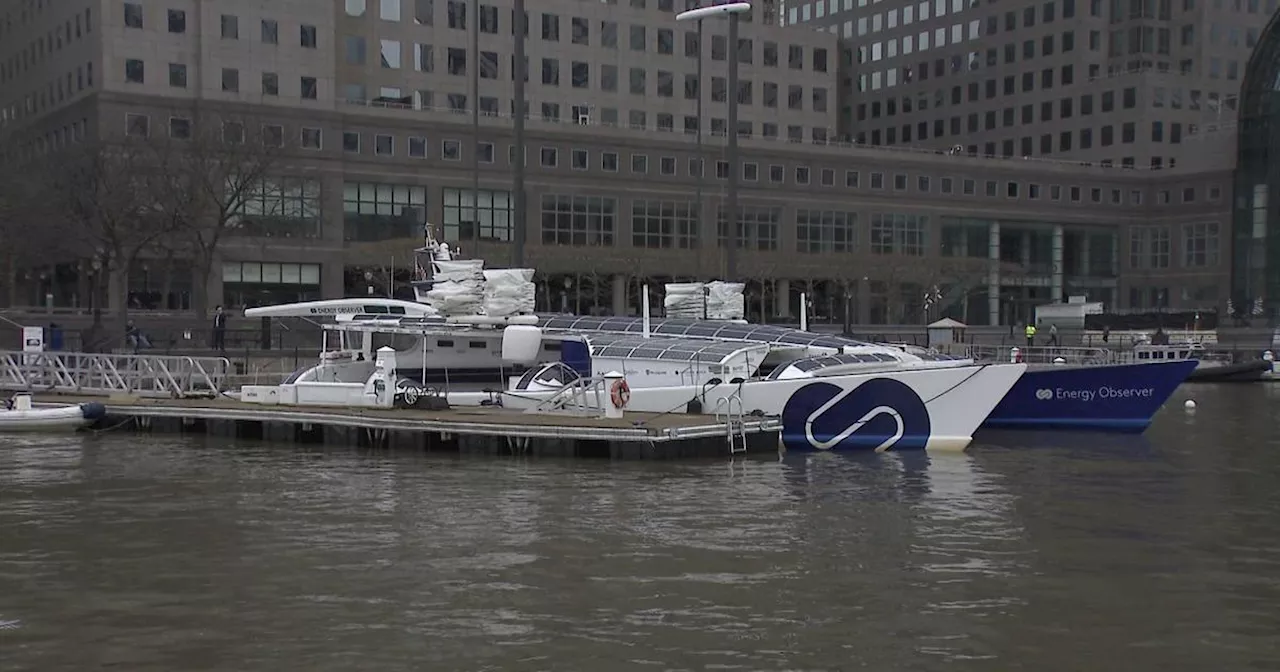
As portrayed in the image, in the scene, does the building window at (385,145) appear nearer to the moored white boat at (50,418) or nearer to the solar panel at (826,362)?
the moored white boat at (50,418)

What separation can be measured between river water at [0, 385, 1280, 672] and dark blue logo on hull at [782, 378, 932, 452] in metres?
1.94

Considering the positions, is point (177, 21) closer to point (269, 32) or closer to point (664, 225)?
point (269, 32)

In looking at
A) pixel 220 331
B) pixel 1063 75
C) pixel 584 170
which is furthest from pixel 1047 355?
pixel 1063 75

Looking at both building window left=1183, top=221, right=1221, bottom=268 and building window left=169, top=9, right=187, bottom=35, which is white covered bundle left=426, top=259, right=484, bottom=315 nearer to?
building window left=169, top=9, right=187, bottom=35

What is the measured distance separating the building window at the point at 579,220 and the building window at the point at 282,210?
52.8 ft

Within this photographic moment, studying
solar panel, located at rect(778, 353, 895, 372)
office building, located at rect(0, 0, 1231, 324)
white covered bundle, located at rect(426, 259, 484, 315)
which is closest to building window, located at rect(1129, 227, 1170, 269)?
office building, located at rect(0, 0, 1231, 324)

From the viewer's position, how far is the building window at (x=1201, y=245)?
355 feet

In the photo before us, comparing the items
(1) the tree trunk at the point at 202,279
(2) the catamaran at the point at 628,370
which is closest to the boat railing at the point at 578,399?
(2) the catamaran at the point at 628,370

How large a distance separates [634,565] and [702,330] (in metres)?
17.4

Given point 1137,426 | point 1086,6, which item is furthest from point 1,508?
point 1086,6

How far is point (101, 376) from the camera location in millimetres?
38688

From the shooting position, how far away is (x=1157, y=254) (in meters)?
112

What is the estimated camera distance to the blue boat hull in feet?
116

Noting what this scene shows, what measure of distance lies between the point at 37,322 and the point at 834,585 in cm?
5189
